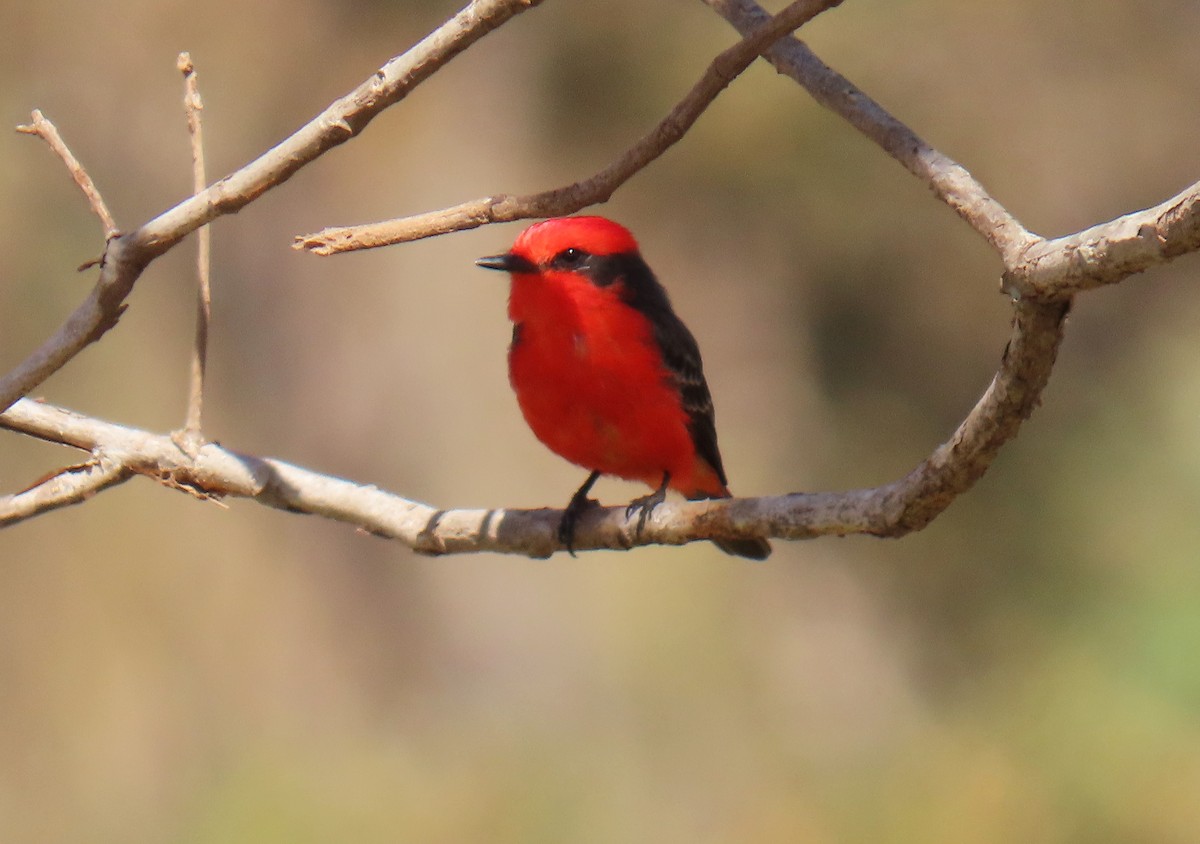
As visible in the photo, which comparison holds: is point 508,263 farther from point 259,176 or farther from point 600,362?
point 259,176

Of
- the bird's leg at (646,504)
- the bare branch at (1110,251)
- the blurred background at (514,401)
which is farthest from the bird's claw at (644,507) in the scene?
the blurred background at (514,401)

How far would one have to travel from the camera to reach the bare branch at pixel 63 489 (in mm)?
2961

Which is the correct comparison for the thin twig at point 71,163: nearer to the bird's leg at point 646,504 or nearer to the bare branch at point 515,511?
the bare branch at point 515,511

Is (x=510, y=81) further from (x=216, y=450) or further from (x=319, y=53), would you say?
(x=216, y=450)

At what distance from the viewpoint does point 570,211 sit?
248cm

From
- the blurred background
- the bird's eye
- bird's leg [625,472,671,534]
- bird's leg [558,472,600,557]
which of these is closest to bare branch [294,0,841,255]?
bird's leg [625,472,671,534]

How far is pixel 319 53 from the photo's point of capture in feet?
29.0

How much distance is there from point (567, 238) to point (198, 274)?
1552mm

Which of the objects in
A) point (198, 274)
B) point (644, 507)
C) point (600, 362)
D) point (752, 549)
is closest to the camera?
point (198, 274)

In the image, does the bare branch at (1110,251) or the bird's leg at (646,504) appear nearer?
the bare branch at (1110,251)

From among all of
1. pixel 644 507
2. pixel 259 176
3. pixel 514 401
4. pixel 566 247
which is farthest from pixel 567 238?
pixel 514 401

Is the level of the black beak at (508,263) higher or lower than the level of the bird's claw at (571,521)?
higher

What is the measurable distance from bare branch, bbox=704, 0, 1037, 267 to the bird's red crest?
4.06ft

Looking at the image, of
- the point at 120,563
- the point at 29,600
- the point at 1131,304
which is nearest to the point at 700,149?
the point at 1131,304
